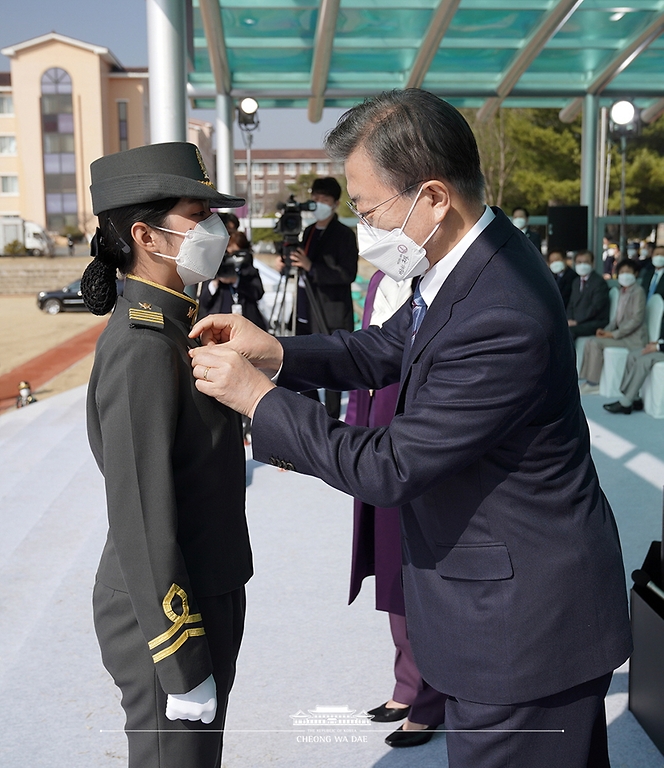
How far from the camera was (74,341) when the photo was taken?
23.6m

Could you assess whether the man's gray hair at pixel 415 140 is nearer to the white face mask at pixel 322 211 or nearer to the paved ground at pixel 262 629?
the paved ground at pixel 262 629

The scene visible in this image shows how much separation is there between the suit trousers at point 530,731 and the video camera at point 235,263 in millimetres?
4432

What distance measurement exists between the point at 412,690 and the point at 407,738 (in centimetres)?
16

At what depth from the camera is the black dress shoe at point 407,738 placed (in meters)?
2.67

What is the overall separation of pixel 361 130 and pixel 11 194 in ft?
216

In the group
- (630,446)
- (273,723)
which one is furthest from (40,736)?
(630,446)

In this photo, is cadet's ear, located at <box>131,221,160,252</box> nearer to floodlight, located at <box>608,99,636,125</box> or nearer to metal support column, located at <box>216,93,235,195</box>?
metal support column, located at <box>216,93,235,195</box>

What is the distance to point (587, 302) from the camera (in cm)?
920

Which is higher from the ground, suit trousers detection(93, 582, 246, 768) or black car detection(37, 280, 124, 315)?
black car detection(37, 280, 124, 315)

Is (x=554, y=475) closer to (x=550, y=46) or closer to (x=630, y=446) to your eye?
(x=630, y=446)

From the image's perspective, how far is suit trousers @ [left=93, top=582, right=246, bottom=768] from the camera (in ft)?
5.26

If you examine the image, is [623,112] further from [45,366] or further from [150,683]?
[45,366]

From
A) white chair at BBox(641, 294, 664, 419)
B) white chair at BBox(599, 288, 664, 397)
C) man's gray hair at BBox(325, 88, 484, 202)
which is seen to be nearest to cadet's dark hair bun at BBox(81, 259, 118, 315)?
man's gray hair at BBox(325, 88, 484, 202)

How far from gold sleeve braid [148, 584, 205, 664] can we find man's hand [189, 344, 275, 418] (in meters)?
0.36
